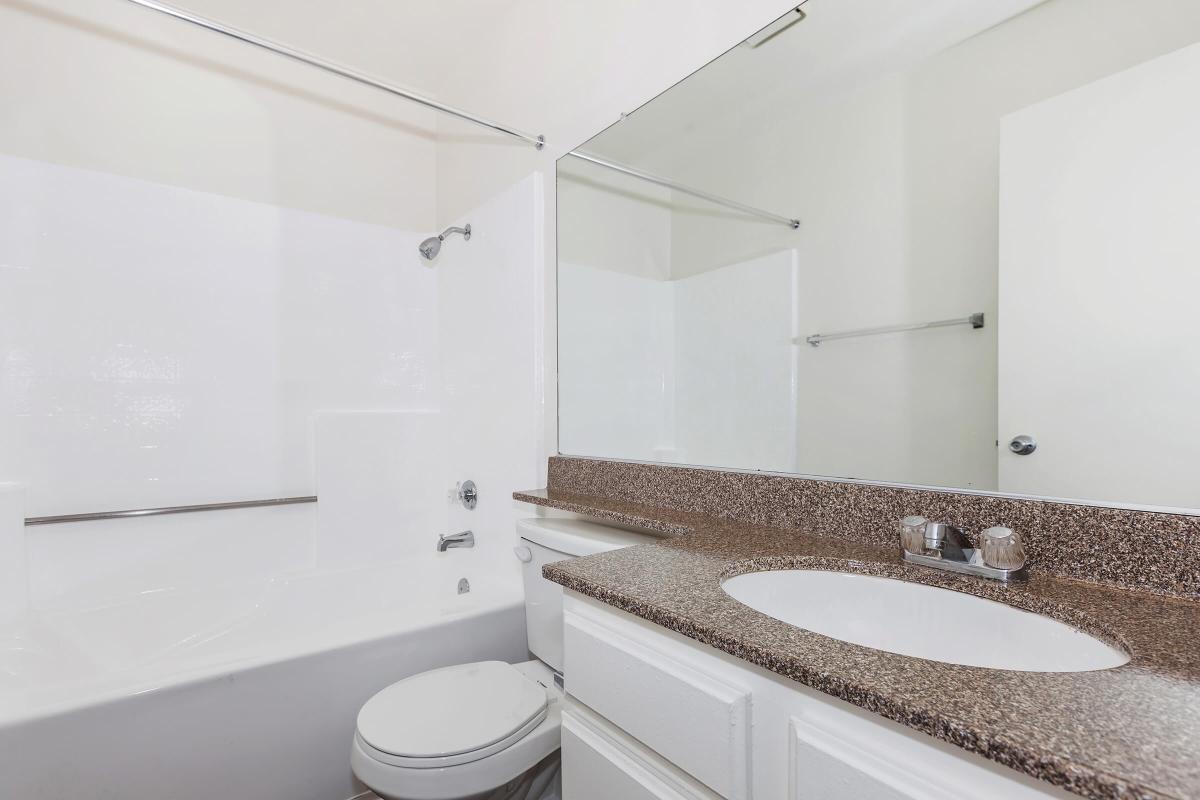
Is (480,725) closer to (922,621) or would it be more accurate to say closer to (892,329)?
(922,621)

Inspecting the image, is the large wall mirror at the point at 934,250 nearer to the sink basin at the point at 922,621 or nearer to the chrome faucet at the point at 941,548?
the chrome faucet at the point at 941,548

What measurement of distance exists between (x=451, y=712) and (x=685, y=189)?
1362mm

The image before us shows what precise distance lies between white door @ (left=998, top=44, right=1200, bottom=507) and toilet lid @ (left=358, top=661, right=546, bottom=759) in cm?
99

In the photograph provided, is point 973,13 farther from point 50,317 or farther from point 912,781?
point 50,317

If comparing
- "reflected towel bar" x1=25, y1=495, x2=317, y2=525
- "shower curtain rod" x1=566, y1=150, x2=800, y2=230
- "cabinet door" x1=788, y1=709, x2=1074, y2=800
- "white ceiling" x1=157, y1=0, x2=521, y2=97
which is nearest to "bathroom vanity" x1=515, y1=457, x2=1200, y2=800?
"cabinet door" x1=788, y1=709, x2=1074, y2=800

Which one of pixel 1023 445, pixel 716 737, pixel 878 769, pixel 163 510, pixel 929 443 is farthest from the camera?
pixel 163 510

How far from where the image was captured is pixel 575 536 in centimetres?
142

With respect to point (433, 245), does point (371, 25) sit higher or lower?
higher

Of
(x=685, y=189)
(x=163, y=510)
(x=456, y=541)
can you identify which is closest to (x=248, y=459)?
(x=163, y=510)

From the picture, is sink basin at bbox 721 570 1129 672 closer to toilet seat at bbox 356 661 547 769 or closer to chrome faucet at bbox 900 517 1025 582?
chrome faucet at bbox 900 517 1025 582

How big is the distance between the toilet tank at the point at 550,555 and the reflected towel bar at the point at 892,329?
23.8 inches

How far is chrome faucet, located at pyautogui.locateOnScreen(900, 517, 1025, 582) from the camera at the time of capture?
825mm

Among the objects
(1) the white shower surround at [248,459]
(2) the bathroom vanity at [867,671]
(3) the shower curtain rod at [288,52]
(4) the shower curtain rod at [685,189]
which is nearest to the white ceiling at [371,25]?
(3) the shower curtain rod at [288,52]

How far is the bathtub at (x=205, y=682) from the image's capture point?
1104 mm
